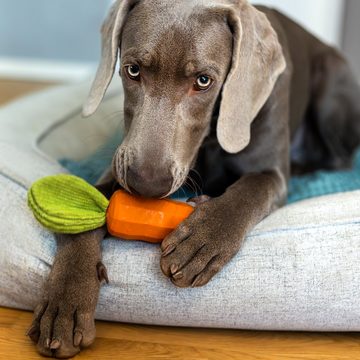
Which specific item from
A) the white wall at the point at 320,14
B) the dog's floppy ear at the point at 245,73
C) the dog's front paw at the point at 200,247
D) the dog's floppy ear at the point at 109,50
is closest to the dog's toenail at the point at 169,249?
the dog's front paw at the point at 200,247

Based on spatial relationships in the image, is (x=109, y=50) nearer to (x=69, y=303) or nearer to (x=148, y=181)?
(x=148, y=181)

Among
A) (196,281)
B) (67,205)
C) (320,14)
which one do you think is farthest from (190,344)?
(320,14)

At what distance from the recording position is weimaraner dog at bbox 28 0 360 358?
167 centimetres

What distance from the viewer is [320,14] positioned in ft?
14.2

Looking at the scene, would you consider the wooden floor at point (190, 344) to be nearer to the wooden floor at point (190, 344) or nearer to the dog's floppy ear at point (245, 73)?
the wooden floor at point (190, 344)

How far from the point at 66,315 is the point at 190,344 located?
36cm

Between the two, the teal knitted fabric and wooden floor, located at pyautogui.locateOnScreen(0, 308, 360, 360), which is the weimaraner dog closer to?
wooden floor, located at pyautogui.locateOnScreen(0, 308, 360, 360)

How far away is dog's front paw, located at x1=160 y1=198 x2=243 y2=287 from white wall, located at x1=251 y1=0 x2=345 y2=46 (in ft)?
9.27

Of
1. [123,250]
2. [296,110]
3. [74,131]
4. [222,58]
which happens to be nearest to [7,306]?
[123,250]

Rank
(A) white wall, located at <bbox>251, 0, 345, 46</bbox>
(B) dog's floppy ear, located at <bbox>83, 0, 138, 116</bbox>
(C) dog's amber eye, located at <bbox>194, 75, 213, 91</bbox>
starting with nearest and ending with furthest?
(C) dog's amber eye, located at <bbox>194, 75, 213, 91</bbox>, (B) dog's floppy ear, located at <bbox>83, 0, 138, 116</bbox>, (A) white wall, located at <bbox>251, 0, 345, 46</bbox>

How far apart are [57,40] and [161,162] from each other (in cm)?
345

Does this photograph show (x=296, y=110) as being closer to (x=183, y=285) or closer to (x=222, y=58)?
(x=222, y=58)

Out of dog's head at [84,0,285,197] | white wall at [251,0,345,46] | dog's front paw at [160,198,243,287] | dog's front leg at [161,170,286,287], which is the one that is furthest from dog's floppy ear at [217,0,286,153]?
white wall at [251,0,345,46]

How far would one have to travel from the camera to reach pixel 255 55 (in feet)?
6.44
